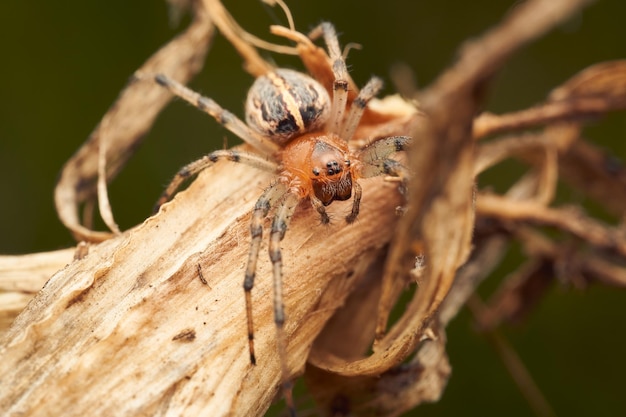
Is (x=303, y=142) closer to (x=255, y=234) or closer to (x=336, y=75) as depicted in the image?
(x=336, y=75)

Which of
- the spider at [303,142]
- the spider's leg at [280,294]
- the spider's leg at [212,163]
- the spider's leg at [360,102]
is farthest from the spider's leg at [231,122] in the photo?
the spider's leg at [280,294]

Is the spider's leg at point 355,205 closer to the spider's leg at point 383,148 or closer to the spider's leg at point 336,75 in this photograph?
the spider's leg at point 383,148

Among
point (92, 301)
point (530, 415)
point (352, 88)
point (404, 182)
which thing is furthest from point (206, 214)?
point (530, 415)

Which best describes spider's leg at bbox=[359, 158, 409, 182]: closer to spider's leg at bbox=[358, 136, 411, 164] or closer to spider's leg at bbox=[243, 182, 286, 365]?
spider's leg at bbox=[358, 136, 411, 164]

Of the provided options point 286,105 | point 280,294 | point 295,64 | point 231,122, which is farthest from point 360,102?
point 295,64

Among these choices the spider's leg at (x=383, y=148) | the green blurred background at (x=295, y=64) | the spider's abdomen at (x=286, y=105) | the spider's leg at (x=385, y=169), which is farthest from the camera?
the green blurred background at (x=295, y=64)

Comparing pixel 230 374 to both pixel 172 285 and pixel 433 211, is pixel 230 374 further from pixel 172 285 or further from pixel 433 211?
pixel 433 211
